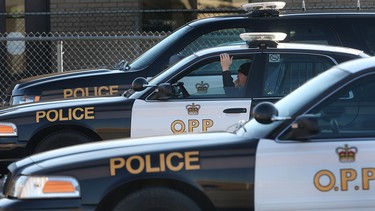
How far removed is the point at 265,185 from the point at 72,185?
1.20m

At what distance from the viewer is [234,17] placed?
28.2ft

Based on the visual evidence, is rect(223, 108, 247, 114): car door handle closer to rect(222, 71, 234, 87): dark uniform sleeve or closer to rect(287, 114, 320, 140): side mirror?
rect(222, 71, 234, 87): dark uniform sleeve

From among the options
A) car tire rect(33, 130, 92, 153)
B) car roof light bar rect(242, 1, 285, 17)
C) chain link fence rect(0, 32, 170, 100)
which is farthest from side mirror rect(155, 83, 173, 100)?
chain link fence rect(0, 32, 170, 100)

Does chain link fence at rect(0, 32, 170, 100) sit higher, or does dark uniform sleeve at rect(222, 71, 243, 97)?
chain link fence at rect(0, 32, 170, 100)

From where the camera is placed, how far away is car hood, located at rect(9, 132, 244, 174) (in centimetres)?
466

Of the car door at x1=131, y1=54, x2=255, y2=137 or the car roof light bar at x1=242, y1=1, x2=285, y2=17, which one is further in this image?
the car roof light bar at x1=242, y1=1, x2=285, y2=17

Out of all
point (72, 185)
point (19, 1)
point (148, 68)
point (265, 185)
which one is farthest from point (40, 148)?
point (19, 1)

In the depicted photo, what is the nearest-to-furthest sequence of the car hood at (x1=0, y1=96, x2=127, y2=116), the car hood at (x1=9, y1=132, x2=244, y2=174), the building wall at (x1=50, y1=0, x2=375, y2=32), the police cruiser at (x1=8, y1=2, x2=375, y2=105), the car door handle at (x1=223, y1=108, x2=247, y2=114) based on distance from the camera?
1. the car hood at (x1=9, y1=132, x2=244, y2=174)
2. the car door handle at (x1=223, y1=108, x2=247, y2=114)
3. the car hood at (x1=0, y1=96, x2=127, y2=116)
4. the police cruiser at (x1=8, y1=2, x2=375, y2=105)
5. the building wall at (x1=50, y1=0, x2=375, y2=32)

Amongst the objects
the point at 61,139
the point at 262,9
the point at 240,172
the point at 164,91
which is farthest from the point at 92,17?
the point at 240,172

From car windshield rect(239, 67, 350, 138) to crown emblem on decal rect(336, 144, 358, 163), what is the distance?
38cm

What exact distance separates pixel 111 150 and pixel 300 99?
1.29m

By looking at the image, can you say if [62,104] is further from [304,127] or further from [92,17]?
[92,17]

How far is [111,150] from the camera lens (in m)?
4.78

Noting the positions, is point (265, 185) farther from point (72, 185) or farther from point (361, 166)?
point (72, 185)
